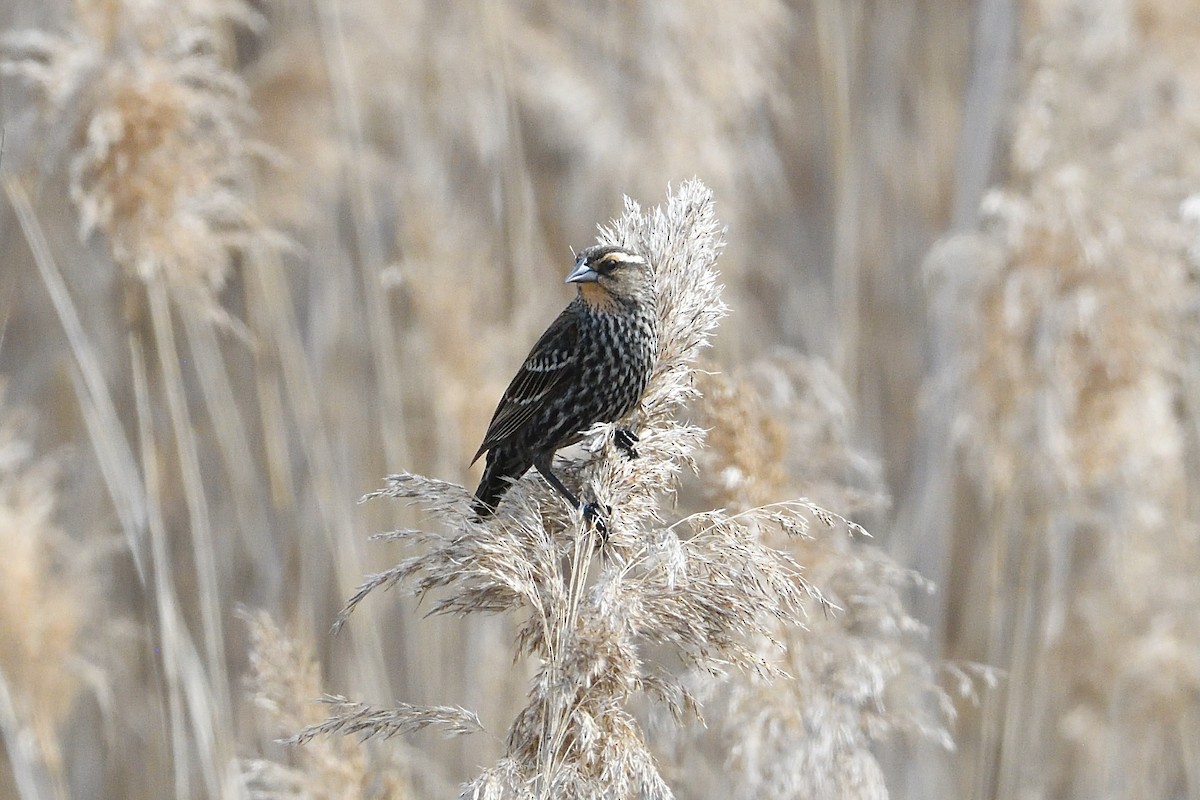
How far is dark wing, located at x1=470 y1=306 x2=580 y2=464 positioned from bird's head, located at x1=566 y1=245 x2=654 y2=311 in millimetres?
140

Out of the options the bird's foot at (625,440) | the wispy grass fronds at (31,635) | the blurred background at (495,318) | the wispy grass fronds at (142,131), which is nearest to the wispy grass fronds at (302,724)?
the blurred background at (495,318)

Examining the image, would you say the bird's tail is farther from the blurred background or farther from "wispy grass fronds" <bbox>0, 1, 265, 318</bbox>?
"wispy grass fronds" <bbox>0, 1, 265, 318</bbox>

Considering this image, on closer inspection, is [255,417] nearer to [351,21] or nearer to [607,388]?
[351,21]

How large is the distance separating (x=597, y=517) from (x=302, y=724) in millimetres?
619

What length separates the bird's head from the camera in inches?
80.2

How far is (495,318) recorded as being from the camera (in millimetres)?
3791

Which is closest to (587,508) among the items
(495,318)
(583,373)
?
(583,373)

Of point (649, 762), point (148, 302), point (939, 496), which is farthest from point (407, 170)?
point (649, 762)

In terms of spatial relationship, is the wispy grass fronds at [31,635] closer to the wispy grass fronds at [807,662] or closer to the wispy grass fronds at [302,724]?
the wispy grass fronds at [302,724]

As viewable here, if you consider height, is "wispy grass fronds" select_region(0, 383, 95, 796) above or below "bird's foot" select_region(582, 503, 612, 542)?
below

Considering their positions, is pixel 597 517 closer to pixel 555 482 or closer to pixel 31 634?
pixel 555 482

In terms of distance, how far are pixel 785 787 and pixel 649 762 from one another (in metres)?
0.65

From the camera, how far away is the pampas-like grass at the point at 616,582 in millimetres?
1502

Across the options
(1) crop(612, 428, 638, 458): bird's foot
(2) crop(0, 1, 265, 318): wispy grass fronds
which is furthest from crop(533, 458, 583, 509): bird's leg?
(2) crop(0, 1, 265, 318): wispy grass fronds
